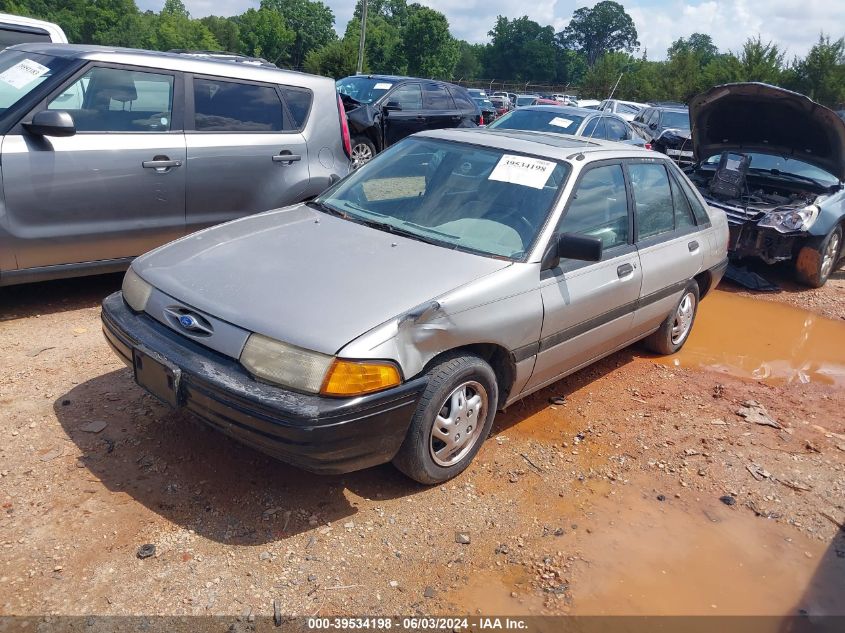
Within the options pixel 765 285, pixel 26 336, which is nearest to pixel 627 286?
pixel 26 336

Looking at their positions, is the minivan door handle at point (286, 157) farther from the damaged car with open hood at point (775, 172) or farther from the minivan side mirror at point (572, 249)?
the damaged car with open hood at point (775, 172)

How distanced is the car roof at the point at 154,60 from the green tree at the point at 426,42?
49497 millimetres

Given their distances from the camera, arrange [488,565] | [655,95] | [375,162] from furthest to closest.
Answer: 1. [655,95]
2. [375,162]
3. [488,565]

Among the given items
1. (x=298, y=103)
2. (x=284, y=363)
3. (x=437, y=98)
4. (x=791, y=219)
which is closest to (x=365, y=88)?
(x=437, y=98)

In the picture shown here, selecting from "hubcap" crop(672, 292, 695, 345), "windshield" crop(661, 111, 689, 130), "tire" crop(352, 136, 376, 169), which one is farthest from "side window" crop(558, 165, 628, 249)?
"windshield" crop(661, 111, 689, 130)

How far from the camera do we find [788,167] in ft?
27.7

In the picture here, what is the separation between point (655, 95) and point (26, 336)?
128 ft

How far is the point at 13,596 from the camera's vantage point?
98.0 inches

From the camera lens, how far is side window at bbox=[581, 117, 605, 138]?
11008 mm

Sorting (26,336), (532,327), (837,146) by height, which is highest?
(837,146)

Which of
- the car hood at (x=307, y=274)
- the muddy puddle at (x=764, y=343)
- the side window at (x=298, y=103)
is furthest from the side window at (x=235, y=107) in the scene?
the muddy puddle at (x=764, y=343)

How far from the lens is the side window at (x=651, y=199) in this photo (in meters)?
4.56

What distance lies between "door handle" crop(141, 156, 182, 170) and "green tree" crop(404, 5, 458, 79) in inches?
1986

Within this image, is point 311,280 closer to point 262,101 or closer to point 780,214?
point 262,101
